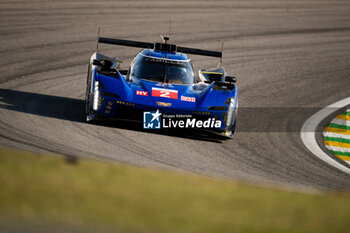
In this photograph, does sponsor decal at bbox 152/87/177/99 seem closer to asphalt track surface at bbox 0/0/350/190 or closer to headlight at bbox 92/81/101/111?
asphalt track surface at bbox 0/0/350/190

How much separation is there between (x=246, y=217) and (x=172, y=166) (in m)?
3.73

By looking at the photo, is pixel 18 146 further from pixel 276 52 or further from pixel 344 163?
pixel 276 52

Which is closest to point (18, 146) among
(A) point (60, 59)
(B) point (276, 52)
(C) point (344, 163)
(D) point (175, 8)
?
(C) point (344, 163)

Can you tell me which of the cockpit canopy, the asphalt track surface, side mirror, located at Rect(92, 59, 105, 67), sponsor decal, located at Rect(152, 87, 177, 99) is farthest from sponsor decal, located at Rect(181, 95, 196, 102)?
side mirror, located at Rect(92, 59, 105, 67)

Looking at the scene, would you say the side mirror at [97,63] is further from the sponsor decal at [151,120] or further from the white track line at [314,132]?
the white track line at [314,132]

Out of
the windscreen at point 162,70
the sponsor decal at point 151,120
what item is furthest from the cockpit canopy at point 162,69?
the sponsor decal at point 151,120

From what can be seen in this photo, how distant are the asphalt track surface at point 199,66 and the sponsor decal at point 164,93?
1.95ft

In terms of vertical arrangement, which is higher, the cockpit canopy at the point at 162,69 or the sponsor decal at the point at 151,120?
the cockpit canopy at the point at 162,69

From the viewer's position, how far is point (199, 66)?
1586cm

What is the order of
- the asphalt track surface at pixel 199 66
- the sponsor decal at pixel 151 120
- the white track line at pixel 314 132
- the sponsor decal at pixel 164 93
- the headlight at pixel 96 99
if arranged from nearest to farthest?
the asphalt track surface at pixel 199 66 < the sponsor decal at pixel 151 120 < the headlight at pixel 96 99 < the white track line at pixel 314 132 < the sponsor decal at pixel 164 93

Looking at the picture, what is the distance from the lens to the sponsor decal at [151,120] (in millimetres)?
8805

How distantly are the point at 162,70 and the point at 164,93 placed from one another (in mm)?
1168

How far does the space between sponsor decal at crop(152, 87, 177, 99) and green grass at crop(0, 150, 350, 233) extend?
4.71 metres

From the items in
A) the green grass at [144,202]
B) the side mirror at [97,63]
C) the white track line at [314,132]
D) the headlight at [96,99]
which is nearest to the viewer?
the green grass at [144,202]
